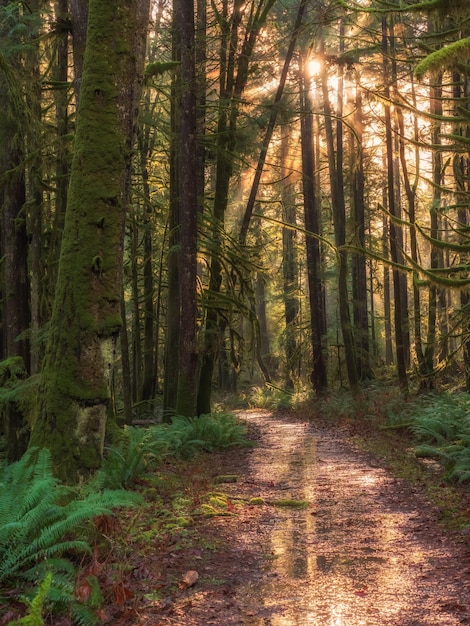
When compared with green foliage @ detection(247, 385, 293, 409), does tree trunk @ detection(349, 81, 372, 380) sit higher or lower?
higher

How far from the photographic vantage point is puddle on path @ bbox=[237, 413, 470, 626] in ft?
13.9

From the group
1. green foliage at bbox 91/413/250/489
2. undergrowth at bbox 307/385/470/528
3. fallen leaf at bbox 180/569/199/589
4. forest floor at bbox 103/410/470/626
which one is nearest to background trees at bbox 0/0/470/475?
green foliage at bbox 91/413/250/489

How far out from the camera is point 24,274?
427 inches

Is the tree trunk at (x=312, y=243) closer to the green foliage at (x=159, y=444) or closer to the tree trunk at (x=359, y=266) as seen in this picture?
the tree trunk at (x=359, y=266)

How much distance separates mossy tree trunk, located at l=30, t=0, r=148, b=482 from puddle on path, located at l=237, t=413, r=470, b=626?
2.28 metres

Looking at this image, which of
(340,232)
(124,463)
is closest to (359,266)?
(340,232)

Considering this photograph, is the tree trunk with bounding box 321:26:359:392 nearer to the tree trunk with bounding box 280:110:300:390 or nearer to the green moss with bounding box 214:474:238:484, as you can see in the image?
the tree trunk with bounding box 280:110:300:390

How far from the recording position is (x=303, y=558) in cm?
546

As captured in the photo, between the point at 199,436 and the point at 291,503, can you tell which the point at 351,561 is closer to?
the point at 291,503

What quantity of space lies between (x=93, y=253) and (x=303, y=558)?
3.76 metres

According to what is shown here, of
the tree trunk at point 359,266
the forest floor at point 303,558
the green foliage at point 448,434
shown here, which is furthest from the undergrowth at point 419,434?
the tree trunk at point 359,266

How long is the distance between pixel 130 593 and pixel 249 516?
9.37 feet

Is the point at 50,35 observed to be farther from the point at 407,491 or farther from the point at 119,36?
the point at 407,491

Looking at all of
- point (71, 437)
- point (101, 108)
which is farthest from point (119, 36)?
point (71, 437)
